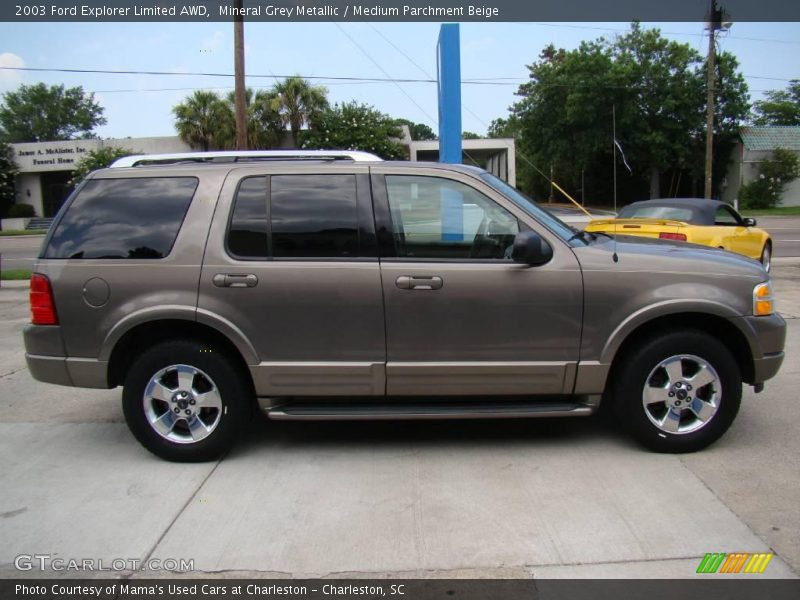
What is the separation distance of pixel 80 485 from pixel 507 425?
2.94 meters

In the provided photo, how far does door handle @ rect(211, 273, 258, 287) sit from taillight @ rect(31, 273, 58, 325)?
1085mm

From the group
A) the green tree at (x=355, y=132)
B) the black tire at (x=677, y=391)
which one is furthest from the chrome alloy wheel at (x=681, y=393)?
the green tree at (x=355, y=132)

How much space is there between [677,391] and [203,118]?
116ft

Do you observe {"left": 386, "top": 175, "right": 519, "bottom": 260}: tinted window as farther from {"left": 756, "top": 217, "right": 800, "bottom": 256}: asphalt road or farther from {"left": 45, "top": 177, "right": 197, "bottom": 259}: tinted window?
{"left": 756, "top": 217, "right": 800, "bottom": 256}: asphalt road

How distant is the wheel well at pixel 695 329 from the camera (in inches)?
167

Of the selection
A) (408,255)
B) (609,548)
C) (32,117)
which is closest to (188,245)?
(408,255)

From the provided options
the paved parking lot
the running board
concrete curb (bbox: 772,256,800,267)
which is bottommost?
the paved parking lot

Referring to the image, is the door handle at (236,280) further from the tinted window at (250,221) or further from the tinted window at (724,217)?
the tinted window at (724,217)

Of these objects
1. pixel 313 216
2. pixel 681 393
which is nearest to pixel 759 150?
pixel 681 393

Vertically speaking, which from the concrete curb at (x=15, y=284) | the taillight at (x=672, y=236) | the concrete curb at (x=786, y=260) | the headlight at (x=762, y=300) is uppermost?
the taillight at (x=672, y=236)

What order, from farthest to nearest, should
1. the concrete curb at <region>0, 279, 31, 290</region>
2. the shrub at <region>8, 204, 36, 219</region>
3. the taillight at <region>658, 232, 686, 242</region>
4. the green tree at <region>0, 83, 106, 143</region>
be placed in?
the green tree at <region>0, 83, 106, 143</region>
the shrub at <region>8, 204, 36, 219</region>
the concrete curb at <region>0, 279, 31, 290</region>
the taillight at <region>658, 232, 686, 242</region>

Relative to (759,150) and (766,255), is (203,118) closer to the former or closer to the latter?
(766,255)

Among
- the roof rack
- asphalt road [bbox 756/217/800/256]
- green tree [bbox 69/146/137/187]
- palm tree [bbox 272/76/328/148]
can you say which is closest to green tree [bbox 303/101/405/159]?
palm tree [bbox 272/76/328/148]

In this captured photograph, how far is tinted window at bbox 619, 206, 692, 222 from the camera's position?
10.6 meters
